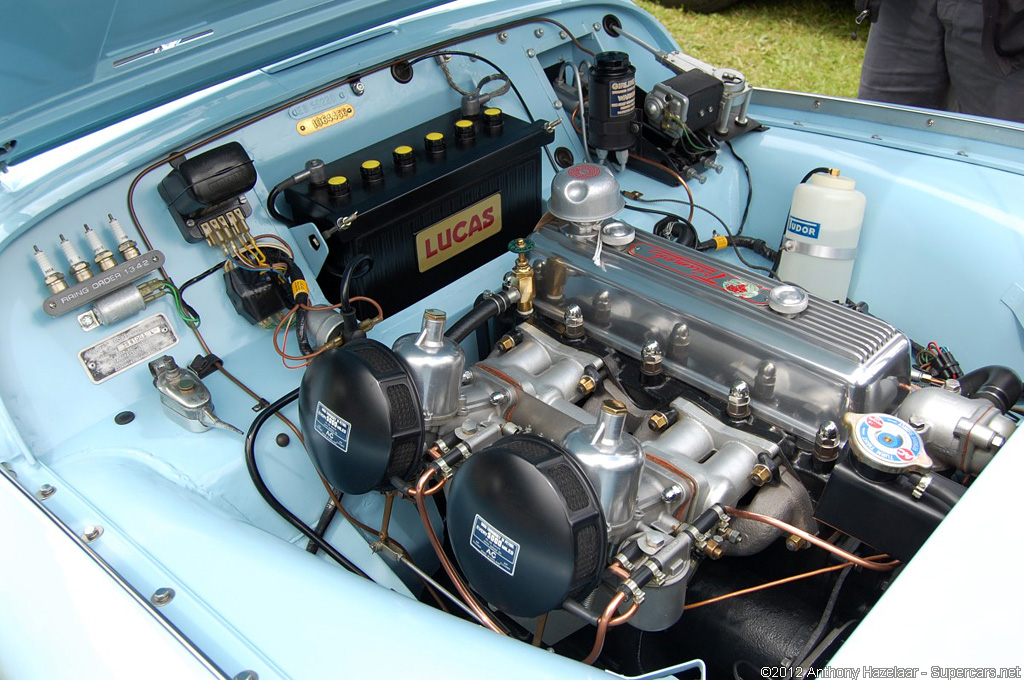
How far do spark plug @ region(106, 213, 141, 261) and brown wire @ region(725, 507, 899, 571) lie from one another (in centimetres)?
115

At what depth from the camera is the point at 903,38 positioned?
308 centimetres

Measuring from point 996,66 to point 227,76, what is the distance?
251 cm

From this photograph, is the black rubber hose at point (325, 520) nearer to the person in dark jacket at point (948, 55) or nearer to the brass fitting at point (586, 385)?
the brass fitting at point (586, 385)

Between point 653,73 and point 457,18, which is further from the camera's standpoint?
point 653,73

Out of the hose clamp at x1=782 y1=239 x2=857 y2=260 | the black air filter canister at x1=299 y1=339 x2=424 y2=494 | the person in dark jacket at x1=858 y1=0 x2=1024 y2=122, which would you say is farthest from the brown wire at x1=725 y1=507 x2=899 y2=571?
the person in dark jacket at x1=858 y1=0 x2=1024 y2=122

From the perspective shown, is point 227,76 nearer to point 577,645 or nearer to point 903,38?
point 577,645

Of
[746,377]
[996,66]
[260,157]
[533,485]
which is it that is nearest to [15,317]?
[260,157]

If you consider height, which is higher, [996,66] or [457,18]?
[457,18]

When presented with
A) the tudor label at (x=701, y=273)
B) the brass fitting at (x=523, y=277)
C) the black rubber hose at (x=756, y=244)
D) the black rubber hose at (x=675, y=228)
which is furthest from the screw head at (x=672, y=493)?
the black rubber hose at (x=756, y=244)

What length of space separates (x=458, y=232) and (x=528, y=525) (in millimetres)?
897

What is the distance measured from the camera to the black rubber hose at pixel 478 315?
5.17 feet

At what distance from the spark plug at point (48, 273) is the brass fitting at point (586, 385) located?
0.94 meters

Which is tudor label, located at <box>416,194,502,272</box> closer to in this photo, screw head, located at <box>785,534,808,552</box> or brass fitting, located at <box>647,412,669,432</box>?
brass fitting, located at <box>647,412,669,432</box>

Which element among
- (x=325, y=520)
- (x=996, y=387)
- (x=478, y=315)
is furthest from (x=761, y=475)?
(x=325, y=520)
